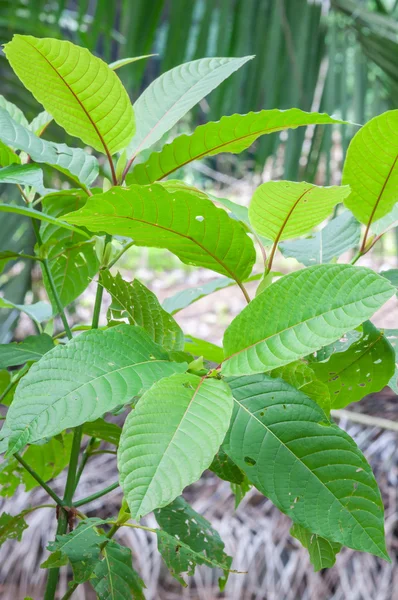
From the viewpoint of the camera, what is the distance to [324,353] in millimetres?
418

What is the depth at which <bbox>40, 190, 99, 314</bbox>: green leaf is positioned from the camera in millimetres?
489

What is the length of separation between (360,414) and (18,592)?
0.98 meters

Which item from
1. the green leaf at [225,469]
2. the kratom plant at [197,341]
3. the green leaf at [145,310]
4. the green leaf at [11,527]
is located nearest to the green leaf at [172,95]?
the kratom plant at [197,341]

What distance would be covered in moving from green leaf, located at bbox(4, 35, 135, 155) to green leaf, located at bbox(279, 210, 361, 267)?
0.15 meters

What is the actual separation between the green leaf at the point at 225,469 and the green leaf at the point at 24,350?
0.14m

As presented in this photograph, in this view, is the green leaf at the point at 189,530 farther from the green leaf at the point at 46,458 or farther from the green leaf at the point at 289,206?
the green leaf at the point at 289,206

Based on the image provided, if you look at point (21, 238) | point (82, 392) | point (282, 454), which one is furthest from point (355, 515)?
point (21, 238)

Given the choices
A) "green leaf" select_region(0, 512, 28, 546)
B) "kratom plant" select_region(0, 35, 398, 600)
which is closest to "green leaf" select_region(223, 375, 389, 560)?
"kratom plant" select_region(0, 35, 398, 600)

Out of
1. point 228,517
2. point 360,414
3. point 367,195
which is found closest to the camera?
point 367,195

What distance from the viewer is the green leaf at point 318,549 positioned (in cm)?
40

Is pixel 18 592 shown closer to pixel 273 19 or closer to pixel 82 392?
pixel 82 392

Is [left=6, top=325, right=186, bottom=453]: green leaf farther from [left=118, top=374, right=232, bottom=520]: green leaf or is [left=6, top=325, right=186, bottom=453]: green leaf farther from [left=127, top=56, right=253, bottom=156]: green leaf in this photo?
[left=127, top=56, right=253, bottom=156]: green leaf

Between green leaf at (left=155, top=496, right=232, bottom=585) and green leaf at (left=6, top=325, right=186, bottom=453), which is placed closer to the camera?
green leaf at (left=6, top=325, right=186, bottom=453)

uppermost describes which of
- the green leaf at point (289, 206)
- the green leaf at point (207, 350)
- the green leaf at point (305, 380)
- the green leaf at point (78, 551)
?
the green leaf at point (289, 206)
